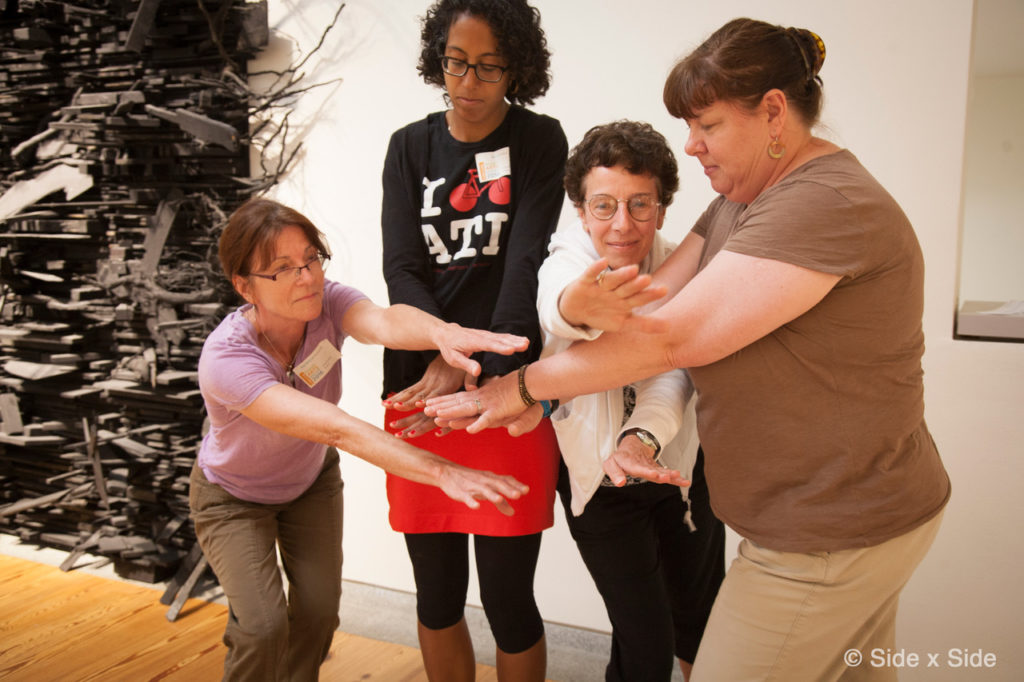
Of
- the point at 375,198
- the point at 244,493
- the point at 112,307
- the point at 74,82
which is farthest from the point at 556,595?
the point at 74,82

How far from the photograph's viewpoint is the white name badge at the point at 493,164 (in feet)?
6.66

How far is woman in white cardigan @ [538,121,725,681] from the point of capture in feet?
5.81

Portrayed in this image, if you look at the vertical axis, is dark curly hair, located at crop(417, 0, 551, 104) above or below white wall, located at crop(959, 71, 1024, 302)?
above

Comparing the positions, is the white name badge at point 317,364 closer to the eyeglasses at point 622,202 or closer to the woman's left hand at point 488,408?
the woman's left hand at point 488,408

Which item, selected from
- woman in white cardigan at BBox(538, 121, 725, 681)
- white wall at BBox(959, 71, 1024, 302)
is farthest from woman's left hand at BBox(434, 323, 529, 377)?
white wall at BBox(959, 71, 1024, 302)

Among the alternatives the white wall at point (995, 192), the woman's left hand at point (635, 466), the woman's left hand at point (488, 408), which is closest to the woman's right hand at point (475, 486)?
the woman's left hand at point (488, 408)

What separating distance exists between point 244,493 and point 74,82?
9.54 ft

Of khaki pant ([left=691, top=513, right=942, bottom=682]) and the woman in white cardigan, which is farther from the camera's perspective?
the woman in white cardigan

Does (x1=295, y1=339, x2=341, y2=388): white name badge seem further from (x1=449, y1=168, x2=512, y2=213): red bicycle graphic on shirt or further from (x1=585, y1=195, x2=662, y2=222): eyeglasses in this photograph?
(x1=585, y1=195, x2=662, y2=222): eyeglasses

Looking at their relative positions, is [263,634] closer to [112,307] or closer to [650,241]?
[650,241]

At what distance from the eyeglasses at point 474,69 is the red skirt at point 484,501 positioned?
963 mm

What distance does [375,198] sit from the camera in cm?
327

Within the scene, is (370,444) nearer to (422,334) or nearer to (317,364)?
(422,334)

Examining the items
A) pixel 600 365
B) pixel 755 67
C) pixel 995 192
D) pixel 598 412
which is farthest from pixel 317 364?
pixel 995 192
